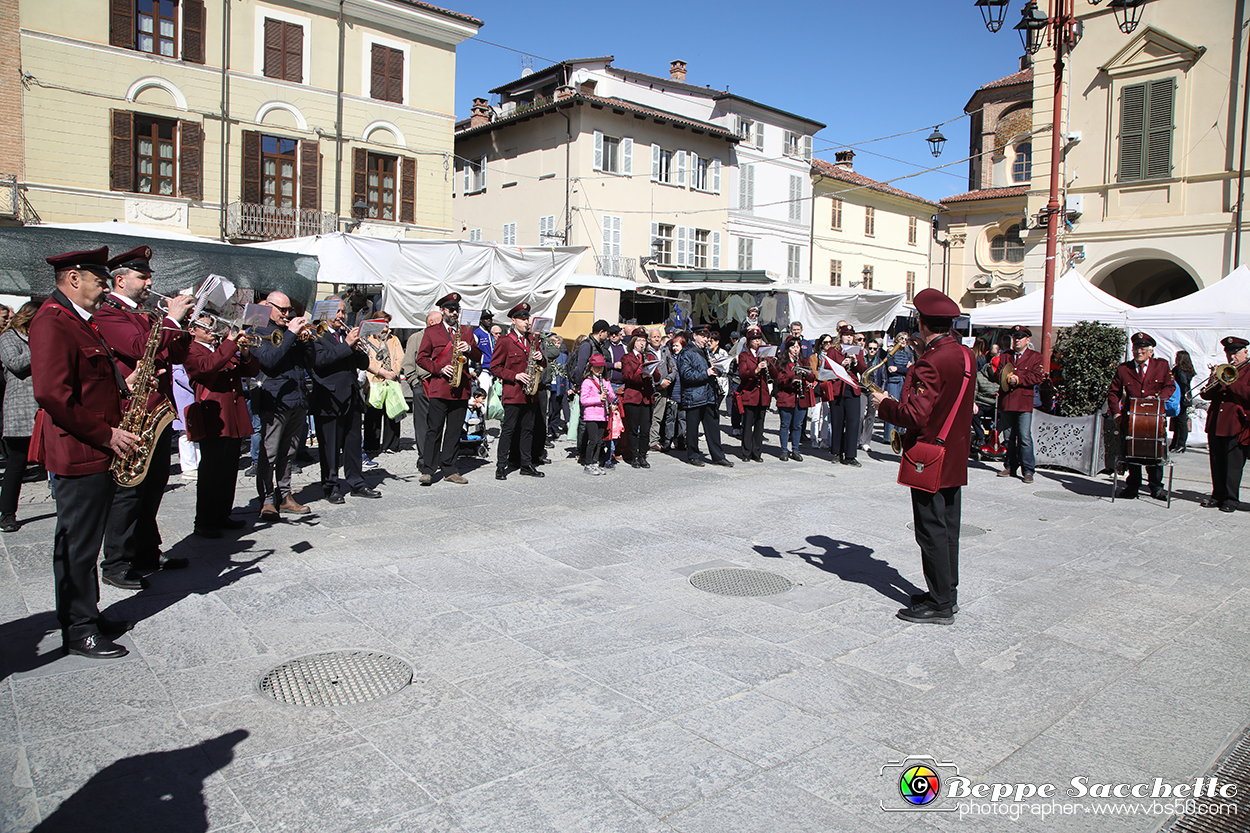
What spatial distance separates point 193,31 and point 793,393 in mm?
18321

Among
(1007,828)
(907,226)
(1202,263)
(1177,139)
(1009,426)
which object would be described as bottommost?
(1007,828)

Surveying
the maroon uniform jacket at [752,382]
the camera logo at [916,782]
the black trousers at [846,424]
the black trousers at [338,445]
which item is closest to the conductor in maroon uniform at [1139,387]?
the black trousers at [846,424]

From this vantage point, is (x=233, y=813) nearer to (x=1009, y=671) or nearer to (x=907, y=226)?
(x=1009, y=671)

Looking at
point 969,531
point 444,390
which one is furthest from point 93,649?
point 969,531

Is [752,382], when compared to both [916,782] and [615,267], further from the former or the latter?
[615,267]

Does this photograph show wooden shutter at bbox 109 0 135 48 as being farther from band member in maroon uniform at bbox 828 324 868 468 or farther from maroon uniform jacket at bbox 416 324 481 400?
band member in maroon uniform at bbox 828 324 868 468

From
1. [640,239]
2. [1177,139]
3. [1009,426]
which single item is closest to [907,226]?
[640,239]

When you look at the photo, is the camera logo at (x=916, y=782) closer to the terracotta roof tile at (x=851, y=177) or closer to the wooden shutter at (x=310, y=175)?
the wooden shutter at (x=310, y=175)

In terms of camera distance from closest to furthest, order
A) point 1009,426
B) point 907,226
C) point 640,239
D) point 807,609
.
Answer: point 807,609
point 1009,426
point 640,239
point 907,226

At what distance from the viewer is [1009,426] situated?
11.1 m

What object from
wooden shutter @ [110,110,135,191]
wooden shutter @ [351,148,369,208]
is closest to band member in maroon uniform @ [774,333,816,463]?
wooden shutter @ [351,148,369,208]

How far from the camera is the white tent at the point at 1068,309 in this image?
14.7 meters

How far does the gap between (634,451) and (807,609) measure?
597cm

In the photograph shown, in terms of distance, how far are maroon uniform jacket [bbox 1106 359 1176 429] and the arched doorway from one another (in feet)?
36.7
